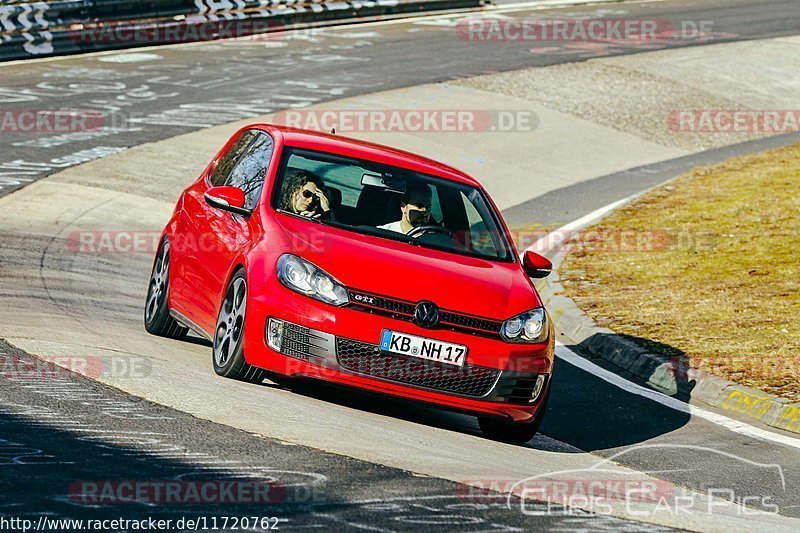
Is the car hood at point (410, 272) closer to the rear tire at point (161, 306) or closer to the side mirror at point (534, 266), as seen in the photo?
the side mirror at point (534, 266)

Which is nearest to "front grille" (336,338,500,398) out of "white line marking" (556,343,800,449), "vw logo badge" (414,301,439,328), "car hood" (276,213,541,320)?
"vw logo badge" (414,301,439,328)

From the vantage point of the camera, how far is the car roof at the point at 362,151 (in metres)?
9.68

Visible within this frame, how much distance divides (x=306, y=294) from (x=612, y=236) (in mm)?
8815

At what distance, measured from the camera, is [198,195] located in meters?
10.2

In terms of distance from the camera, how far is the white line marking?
943 cm

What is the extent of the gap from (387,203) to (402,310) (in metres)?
1.48

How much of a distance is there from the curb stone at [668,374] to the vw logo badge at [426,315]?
3.04 meters

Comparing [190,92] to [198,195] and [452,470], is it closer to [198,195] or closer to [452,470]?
[198,195]

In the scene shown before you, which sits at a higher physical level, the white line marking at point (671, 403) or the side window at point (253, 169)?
the side window at point (253, 169)

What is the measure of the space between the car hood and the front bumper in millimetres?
213

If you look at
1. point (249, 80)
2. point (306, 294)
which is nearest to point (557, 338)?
point (306, 294)

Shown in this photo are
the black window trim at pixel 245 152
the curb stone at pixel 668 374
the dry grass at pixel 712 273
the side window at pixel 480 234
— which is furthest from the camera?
the dry grass at pixel 712 273

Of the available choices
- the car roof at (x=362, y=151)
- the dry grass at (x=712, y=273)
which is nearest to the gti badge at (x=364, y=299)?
the car roof at (x=362, y=151)

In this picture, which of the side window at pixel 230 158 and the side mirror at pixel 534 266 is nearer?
the side mirror at pixel 534 266
